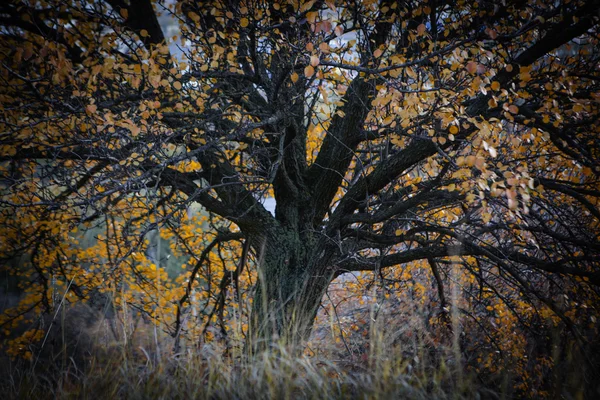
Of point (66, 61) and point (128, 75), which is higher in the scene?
point (128, 75)

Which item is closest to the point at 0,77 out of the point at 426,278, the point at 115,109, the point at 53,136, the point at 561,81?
the point at 53,136

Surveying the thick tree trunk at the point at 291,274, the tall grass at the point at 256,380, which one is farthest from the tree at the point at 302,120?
the tall grass at the point at 256,380

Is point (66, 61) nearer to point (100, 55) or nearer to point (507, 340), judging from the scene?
point (100, 55)

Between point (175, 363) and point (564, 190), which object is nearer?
point (175, 363)

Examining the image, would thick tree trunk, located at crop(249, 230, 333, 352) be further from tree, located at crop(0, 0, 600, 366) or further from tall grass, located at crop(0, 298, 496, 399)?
tall grass, located at crop(0, 298, 496, 399)

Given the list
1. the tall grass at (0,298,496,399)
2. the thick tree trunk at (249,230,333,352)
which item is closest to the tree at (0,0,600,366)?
the thick tree trunk at (249,230,333,352)

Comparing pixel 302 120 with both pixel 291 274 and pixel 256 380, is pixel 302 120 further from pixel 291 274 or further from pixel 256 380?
pixel 256 380

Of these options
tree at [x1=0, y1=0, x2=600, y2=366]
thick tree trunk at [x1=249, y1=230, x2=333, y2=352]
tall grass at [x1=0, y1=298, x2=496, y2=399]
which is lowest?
tall grass at [x1=0, y1=298, x2=496, y2=399]

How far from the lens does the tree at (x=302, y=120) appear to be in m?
3.50

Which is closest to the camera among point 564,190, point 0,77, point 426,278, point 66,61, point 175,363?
point 175,363

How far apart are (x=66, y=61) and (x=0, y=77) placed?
1.22m

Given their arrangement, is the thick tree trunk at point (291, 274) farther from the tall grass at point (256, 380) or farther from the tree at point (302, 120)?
the tall grass at point (256, 380)

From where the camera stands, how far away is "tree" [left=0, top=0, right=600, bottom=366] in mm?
3504

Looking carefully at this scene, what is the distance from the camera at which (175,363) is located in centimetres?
288
